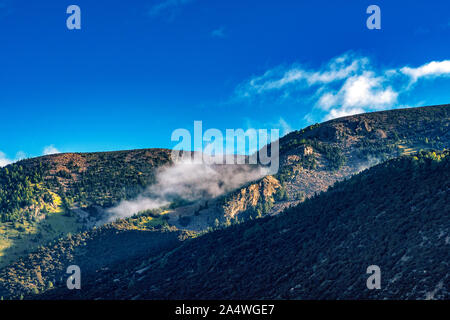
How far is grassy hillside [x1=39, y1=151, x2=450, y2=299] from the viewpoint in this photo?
2611 inches

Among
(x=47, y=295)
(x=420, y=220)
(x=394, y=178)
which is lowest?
(x=47, y=295)

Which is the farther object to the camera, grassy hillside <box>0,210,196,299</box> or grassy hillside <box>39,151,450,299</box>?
grassy hillside <box>0,210,196,299</box>

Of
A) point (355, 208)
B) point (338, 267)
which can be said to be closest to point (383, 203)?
point (355, 208)

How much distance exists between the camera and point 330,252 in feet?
282

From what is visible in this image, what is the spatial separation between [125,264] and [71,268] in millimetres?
42489

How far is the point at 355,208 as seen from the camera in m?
104

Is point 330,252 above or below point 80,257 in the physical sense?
below

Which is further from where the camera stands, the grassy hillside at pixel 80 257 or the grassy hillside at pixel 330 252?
the grassy hillside at pixel 80 257

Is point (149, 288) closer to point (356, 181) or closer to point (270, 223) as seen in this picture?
point (270, 223)

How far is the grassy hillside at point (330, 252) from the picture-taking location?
6631cm

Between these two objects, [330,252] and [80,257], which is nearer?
[330,252]
